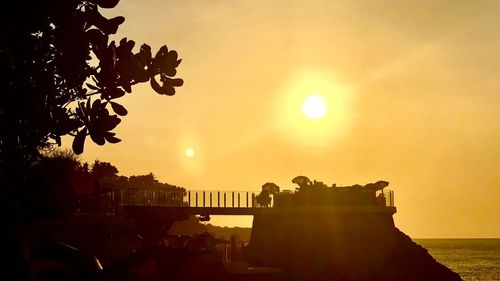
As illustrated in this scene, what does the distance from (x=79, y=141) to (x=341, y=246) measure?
4810cm

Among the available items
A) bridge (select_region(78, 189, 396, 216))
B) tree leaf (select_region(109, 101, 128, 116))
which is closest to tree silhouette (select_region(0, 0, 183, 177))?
tree leaf (select_region(109, 101, 128, 116))

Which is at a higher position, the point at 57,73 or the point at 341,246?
the point at 57,73

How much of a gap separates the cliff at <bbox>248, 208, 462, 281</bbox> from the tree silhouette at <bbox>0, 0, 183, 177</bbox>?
44390mm

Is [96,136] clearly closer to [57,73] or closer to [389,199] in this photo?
[57,73]

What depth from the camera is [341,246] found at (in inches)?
2042

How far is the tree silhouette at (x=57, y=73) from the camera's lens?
175 inches

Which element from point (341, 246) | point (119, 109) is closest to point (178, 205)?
point (341, 246)

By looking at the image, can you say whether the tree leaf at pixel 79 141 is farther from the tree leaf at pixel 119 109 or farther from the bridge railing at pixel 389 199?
the bridge railing at pixel 389 199

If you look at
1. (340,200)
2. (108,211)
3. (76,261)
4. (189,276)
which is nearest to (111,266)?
(76,261)

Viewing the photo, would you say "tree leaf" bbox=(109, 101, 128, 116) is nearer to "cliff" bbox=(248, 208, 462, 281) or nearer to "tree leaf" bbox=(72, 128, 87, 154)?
"tree leaf" bbox=(72, 128, 87, 154)

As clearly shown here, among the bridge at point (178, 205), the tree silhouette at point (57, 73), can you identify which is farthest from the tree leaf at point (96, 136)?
the bridge at point (178, 205)

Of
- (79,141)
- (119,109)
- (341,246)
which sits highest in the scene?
(119,109)

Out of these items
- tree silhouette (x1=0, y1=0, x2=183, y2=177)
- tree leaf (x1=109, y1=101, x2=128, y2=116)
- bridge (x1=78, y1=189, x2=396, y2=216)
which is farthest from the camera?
bridge (x1=78, y1=189, x2=396, y2=216)

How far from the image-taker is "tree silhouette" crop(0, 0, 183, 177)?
14.6 ft
